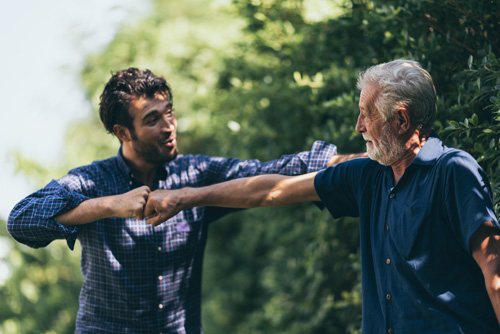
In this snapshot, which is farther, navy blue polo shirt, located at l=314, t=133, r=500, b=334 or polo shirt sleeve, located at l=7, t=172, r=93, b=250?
polo shirt sleeve, located at l=7, t=172, r=93, b=250

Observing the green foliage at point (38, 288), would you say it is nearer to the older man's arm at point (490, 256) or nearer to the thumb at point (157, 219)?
the thumb at point (157, 219)

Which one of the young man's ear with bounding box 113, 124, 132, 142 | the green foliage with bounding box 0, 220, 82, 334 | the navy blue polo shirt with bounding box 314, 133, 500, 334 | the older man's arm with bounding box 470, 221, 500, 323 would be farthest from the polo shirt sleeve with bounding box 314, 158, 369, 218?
the green foliage with bounding box 0, 220, 82, 334

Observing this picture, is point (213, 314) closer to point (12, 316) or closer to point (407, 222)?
point (12, 316)

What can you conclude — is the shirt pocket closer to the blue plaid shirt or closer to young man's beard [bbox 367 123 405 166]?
young man's beard [bbox 367 123 405 166]

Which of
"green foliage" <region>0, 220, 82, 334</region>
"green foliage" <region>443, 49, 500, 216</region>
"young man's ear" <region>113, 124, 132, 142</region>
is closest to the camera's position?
"green foliage" <region>443, 49, 500, 216</region>

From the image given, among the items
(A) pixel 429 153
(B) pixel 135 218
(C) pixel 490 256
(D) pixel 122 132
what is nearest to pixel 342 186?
(A) pixel 429 153

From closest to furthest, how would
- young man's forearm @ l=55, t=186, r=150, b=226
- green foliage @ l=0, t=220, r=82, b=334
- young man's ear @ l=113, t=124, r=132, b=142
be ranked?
1. young man's forearm @ l=55, t=186, r=150, b=226
2. young man's ear @ l=113, t=124, r=132, b=142
3. green foliage @ l=0, t=220, r=82, b=334

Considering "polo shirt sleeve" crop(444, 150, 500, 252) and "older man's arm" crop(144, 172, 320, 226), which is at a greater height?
"polo shirt sleeve" crop(444, 150, 500, 252)

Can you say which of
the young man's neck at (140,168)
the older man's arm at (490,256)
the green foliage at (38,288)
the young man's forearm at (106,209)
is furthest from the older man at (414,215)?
the green foliage at (38,288)

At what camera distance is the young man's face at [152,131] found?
3121 mm

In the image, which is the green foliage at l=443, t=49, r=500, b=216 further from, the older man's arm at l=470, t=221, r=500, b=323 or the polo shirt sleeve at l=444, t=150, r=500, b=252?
the older man's arm at l=470, t=221, r=500, b=323

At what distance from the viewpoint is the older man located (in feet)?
6.36

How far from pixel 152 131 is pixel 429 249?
1.70 metres

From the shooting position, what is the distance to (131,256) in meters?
2.99
